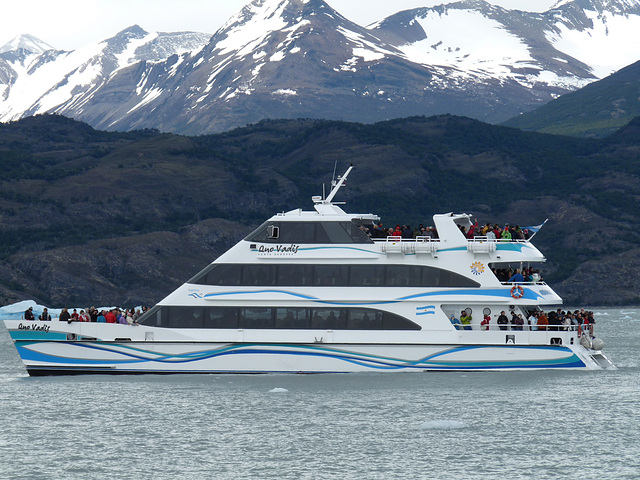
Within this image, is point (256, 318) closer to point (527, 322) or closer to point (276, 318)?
point (276, 318)

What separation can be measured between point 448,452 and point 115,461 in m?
8.80

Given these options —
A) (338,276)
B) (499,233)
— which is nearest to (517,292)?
(499,233)

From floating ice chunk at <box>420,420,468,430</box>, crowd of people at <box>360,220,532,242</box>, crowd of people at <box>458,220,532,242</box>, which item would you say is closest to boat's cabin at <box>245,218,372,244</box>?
crowd of people at <box>360,220,532,242</box>

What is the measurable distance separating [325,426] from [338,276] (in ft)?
24.8

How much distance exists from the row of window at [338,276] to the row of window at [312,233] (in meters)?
0.99

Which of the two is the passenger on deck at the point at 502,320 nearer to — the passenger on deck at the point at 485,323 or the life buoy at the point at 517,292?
the passenger on deck at the point at 485,323

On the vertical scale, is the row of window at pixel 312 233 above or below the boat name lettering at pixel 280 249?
above

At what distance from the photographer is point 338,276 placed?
1388 inches

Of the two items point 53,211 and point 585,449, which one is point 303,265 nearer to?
point 585,449

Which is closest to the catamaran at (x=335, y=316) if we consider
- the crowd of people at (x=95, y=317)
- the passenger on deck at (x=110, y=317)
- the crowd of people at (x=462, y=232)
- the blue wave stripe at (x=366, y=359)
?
the blue wave stripe at (x=366, y=359)

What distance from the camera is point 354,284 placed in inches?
1385

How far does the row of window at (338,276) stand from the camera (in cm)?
3512

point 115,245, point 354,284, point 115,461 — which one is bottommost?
point 115,461

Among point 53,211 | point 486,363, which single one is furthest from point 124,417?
point 53,211
